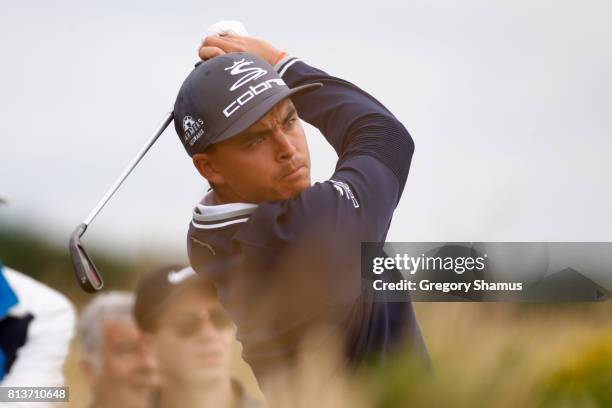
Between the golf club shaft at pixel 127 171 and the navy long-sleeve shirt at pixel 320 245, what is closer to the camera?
the navy long-sleeve shirt at pixel 320 245

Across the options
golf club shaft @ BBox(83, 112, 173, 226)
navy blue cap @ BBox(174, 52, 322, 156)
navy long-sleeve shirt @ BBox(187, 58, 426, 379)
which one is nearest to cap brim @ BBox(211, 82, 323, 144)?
navy blue cap @ BBox(174, 52, 322, 156)

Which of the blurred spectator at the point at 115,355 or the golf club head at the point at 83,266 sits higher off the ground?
the golf club head at the point at 83,266

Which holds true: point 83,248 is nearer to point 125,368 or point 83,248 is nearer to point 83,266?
point 83,266

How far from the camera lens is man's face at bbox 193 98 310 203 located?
2129 mm

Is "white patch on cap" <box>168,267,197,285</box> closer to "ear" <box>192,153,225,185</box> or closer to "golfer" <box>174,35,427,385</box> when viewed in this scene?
"golfer" <box>174,35,427,385</box>

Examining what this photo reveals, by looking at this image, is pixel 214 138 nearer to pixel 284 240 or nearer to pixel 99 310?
pixel 284 240

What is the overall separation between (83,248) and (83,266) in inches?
2.3

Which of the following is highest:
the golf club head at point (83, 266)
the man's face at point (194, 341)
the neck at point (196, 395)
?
the golf club head at point (83, 266)

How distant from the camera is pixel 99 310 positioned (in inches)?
90.0

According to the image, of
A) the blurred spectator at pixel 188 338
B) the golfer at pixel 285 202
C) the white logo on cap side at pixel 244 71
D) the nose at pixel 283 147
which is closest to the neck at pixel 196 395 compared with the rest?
the blurred spectator at pixel 188 338

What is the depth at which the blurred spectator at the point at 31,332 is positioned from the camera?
7.01ft

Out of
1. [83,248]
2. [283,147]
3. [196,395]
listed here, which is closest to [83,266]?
[83,248]

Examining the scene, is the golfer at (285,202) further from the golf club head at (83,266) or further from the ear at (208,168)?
the golf club head at (83,266)

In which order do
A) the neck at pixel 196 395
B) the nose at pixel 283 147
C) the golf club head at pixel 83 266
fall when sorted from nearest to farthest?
→ the neck at pixel 196 395 → the nose at pixel 283 147 → the golf club head at pixel 83 266
